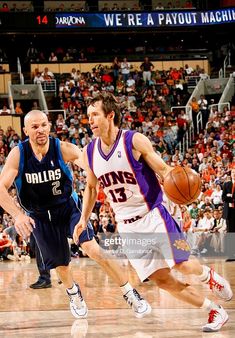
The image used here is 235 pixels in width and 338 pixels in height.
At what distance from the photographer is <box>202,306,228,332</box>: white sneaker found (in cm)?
558

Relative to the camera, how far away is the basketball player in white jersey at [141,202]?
214 inches

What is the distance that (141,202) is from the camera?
18.3 ft

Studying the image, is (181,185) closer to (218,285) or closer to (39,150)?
(218,285)

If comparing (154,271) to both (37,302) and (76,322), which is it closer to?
(76,322)

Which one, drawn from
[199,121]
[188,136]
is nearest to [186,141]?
[188,136]

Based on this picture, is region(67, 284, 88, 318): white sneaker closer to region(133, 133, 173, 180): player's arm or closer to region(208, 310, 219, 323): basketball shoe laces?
region(208, 310, 219, 323): basketball shoe laces

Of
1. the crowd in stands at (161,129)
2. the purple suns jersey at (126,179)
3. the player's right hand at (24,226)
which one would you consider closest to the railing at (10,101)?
the crowd in stands at (161,129)

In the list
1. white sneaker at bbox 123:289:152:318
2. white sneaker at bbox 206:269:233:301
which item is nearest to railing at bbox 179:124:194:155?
white sneaker at bbox 123:289:152:318

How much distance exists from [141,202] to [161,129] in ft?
50.1

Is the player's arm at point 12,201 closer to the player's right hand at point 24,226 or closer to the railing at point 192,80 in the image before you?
the player's right hand at point 24,226

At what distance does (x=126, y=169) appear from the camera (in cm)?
551

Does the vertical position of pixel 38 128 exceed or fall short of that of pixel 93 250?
it exceeds it

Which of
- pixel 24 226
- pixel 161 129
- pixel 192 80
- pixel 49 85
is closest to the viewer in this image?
pixel 24 226

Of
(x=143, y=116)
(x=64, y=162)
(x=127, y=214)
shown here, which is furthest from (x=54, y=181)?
(x=143, y=116)
